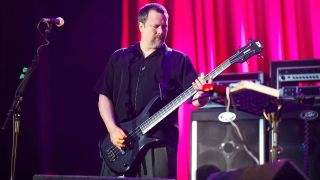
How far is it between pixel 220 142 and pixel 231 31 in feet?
4.79

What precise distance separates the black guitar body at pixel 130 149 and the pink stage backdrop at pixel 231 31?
1.28 metres

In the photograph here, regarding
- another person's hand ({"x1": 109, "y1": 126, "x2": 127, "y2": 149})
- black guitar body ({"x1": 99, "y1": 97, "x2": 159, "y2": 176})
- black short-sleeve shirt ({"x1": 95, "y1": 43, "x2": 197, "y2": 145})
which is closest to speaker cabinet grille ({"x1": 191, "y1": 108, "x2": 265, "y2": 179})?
black short-sleeve shirt ({"x1": 95, "y1": 43, "x2": 197, "y2": 145})

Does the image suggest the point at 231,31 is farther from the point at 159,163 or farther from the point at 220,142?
the point at 159,163

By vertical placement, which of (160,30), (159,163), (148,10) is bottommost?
(159,163)

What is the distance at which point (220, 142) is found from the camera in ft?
10.2

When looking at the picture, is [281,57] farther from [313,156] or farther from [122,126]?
[122,126]

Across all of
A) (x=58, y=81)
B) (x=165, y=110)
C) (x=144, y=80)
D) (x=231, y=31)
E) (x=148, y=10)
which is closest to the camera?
(x=165, y=110)

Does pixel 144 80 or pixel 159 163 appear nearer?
pixel 159 163

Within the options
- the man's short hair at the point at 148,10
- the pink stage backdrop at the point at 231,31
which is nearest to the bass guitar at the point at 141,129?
the man's short hair at the point at 148,10

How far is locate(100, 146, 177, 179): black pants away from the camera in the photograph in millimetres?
2852

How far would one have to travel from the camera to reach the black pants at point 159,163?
9.36ft

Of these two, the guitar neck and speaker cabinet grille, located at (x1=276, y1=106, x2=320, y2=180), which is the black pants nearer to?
the guitar neck

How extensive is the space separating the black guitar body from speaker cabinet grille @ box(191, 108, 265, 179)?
1.45ft

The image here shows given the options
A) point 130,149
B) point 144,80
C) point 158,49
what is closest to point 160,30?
point 158,49
